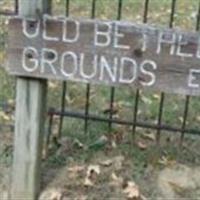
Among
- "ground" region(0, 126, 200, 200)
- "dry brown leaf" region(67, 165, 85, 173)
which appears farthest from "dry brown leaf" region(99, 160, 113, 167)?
"dry brown leaf" region(67, 165, 85, 173)

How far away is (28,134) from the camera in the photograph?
3.60 metres

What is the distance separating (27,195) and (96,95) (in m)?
1.11

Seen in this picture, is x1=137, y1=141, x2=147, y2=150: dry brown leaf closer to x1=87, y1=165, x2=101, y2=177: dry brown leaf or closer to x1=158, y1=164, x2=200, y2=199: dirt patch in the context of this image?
x1=158, y1=164, x2=200, y2=199: dirt patch

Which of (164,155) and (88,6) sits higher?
(88,6)

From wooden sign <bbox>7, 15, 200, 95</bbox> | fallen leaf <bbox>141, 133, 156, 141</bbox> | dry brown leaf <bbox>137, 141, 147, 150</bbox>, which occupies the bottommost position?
dry brown leaf <bbox>137, 141, 147, 150</bbox>

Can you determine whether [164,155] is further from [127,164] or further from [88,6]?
[88,6]

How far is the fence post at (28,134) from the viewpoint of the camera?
3512mm

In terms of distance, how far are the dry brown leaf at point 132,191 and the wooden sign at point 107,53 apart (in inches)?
23.9

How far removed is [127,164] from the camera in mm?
3914

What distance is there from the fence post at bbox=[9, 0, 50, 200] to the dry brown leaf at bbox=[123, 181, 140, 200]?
45 cm

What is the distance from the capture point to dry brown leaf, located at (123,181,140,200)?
367 cm

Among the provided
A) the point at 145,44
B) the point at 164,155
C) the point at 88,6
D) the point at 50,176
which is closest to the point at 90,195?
the point at 50,176

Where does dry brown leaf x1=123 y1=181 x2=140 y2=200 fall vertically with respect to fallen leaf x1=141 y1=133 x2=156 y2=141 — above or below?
below

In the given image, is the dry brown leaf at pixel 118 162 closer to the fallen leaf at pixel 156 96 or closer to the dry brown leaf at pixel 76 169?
the dry brown leaf at pixel 76 169
